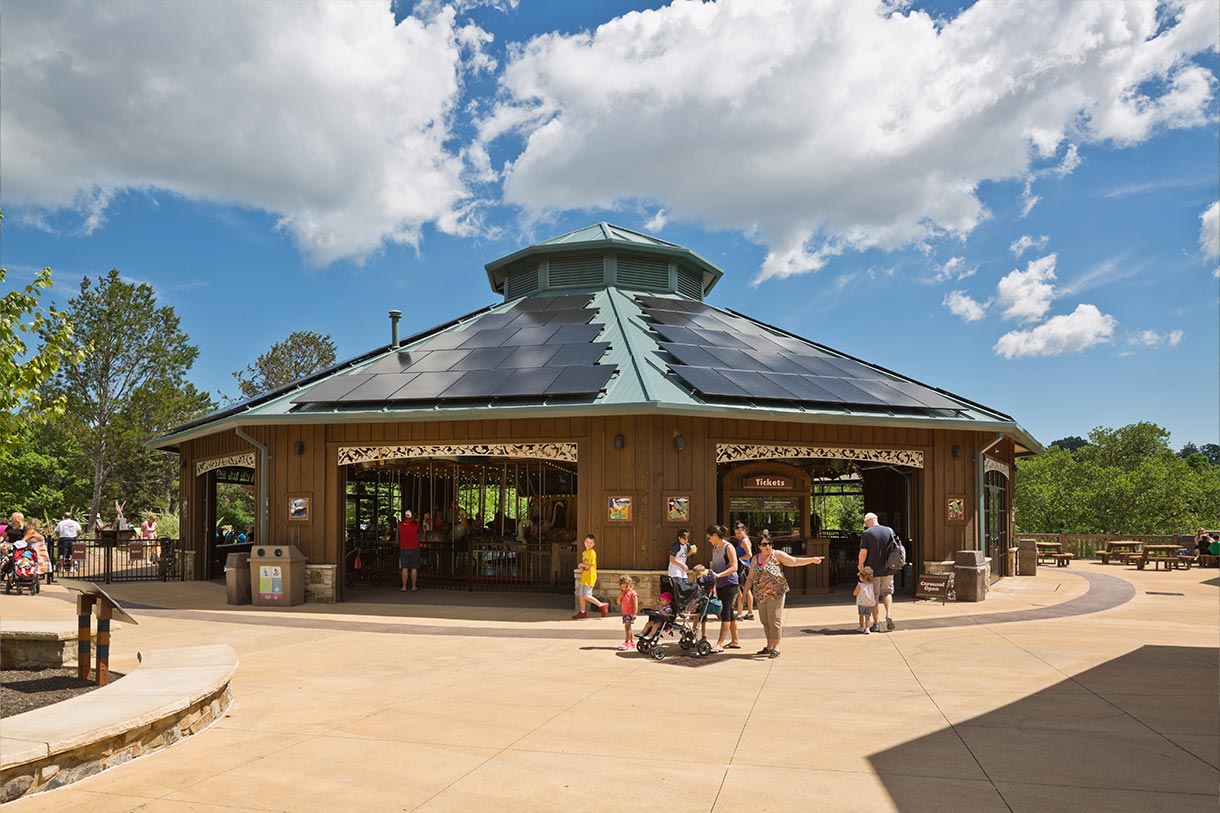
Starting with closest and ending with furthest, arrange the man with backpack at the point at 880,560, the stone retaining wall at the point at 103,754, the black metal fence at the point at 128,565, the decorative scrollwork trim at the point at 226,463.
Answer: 1. the stone retaining wall at the point at 103,754
2. the man with backpack at the point at 880,560
3. the decorative scrollwork trim at the point at 226,463
4. the black metal fence at the point at 128,565

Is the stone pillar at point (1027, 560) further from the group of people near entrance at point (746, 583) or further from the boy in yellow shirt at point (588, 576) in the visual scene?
the boy in yellow shirt at point (588, 576)

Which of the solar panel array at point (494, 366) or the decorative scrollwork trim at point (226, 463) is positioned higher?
the solar panel array at point (494, 366)

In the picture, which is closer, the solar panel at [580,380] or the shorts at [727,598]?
the shorts at [727,598]

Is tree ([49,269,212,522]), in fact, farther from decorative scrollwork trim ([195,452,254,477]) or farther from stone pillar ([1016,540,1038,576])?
stone pillar ([1016,540,1038,576])

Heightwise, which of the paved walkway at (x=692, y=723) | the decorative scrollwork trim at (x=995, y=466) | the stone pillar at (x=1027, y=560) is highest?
the decorative scrollwork trim at (x=995, y=466)

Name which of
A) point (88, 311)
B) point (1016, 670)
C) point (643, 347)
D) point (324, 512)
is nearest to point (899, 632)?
point (1016, 670)

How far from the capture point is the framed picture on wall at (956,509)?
16.5m

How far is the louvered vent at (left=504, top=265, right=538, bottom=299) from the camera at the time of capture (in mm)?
23156

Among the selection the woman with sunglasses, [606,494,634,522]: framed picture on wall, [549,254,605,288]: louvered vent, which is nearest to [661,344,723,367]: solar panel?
[606,494,634,522]: framed picture on wall

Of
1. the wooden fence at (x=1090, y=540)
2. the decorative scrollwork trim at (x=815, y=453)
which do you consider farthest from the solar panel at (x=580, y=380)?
the wooden fence at (x=1090, y=540)

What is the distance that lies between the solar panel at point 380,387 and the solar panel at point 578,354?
2907 mm

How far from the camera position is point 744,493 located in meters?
17.5

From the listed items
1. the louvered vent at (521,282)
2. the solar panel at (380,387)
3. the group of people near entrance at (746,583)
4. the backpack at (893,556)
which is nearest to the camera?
the group of people near entrance at (746,583)

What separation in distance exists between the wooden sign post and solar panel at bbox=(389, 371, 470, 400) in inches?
300
